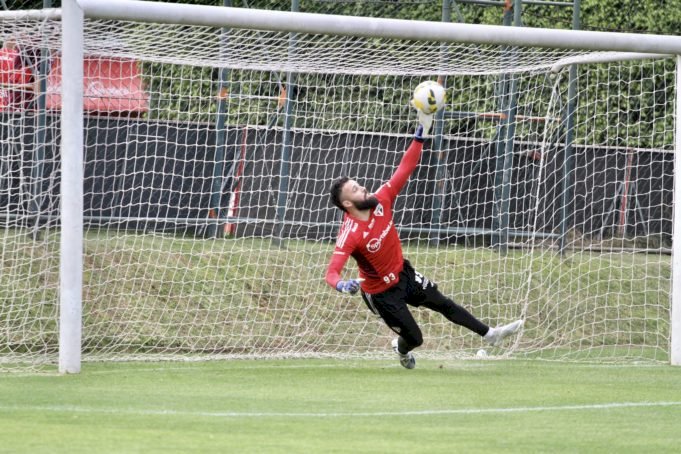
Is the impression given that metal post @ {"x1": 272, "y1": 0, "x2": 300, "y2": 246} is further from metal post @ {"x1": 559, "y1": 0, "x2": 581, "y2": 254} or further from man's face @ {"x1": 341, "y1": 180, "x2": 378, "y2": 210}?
metal post @ {"x1": 559, "y1": 0, "x2": 581, "y2": 254}

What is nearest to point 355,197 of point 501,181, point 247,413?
point 247,413

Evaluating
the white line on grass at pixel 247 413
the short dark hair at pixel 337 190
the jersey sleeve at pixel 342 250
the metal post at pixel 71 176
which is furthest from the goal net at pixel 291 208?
the white line on grass at pixel 247 413

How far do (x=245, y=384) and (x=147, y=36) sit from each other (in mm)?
3339

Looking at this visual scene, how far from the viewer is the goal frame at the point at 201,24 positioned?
9.39 metres

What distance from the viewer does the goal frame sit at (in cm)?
939

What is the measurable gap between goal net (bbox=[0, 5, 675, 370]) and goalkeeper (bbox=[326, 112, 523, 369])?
1.42 m

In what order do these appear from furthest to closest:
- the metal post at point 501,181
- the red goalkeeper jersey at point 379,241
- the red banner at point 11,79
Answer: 1. the metal post at point 501,181
2. the red banner at point 11,79
3. the red goalkeeper jersey at point 379,241

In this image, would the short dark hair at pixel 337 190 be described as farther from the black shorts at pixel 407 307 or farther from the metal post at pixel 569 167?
the metal post at pixel 569 167

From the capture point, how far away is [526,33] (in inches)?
428

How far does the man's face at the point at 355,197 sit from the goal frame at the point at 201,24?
1.30 metres

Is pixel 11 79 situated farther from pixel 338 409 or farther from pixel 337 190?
pixel 338 409

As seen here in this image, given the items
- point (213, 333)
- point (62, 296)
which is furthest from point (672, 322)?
point (62, 296)

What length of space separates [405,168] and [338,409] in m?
3.02

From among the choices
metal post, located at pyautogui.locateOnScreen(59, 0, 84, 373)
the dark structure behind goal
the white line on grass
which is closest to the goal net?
the dark structure behind goal
